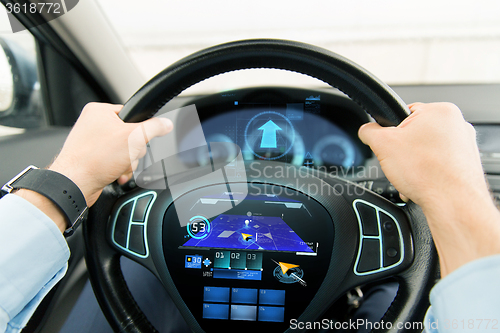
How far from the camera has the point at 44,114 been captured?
55.6 inches

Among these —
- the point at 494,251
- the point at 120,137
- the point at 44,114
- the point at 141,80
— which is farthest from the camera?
the point at 141,80

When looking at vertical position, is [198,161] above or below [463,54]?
below

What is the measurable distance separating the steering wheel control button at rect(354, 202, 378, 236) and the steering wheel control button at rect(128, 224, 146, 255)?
0.55 meters

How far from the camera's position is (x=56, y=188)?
67 centimetres

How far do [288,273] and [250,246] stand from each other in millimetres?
125

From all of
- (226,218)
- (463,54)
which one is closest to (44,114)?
(226,218)

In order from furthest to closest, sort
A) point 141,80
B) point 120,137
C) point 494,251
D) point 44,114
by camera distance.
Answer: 1. point 141,80
2. point 44,114
3. point 120,137
4. point 494,251

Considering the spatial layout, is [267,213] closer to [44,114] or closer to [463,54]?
[44,114]

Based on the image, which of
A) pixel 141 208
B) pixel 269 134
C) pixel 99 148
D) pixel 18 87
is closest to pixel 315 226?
pixel 141 208

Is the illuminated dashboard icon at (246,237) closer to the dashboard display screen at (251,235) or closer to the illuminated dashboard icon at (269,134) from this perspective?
the dashboard display screen at (251,235)

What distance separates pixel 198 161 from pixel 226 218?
0.64 metres

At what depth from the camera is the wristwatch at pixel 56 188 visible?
652 mm

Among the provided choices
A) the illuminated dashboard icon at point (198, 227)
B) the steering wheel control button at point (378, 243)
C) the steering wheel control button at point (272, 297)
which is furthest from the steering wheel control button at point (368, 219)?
the illuminated dashboard icon at point (198, 227)

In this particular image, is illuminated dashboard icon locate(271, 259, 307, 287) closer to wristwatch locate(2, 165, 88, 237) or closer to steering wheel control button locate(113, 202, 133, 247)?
steering wheel control button locate(113, 202, 133, 247)
